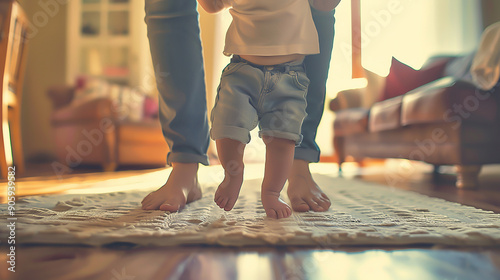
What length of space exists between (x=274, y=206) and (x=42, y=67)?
384cm

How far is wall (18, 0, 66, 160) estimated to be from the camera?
3.53m

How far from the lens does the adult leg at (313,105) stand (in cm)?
75

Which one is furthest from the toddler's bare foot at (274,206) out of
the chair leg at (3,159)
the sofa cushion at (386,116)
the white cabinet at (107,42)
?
the white cabinet at (107,42)

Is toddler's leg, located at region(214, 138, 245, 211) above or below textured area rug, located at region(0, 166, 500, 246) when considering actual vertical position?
above

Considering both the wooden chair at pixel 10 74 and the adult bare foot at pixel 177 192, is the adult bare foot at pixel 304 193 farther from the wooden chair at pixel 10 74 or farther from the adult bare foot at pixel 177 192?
the wooden chair at pixel 10 74

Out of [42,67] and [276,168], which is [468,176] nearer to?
[276,168]

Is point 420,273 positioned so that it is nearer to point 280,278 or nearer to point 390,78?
point 280,278

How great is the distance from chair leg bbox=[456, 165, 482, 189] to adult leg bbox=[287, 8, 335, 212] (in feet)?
→ 2.22

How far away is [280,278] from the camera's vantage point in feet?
1.14

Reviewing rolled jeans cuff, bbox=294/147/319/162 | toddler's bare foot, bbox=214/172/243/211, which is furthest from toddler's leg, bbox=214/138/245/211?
rolled jeans cuff, bbox=294/147/319/162

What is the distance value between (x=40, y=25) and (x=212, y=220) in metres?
4.03

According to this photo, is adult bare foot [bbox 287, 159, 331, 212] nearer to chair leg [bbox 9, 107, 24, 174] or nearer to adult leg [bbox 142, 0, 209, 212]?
adult leg [bbox 142, 0, 209, 212]

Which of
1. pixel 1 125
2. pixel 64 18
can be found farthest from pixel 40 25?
pixel 1 125

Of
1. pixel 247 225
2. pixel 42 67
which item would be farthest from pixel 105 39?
pixel 247 225
